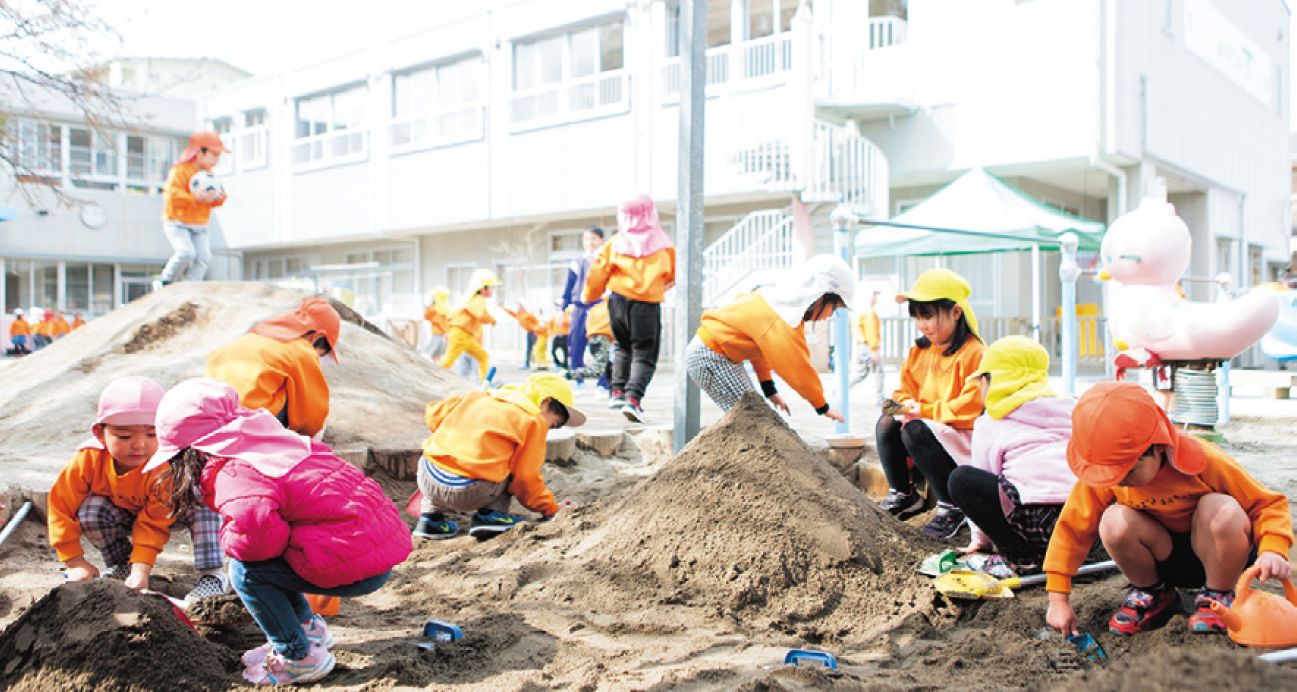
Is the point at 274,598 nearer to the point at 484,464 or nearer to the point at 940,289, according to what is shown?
the point at 484,464

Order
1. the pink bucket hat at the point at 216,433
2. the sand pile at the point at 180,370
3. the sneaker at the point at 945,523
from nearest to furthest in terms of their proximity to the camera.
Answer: the pink bucket hat at the point at 216,433
the sneaker at the point at 945,523
the sand pile at the point at 180,370

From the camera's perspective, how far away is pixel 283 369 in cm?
502

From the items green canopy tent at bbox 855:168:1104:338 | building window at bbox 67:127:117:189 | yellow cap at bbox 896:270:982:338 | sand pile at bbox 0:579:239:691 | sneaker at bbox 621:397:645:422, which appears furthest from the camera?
building window at bbox 67:127:117:189

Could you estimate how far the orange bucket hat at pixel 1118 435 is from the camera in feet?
9.45

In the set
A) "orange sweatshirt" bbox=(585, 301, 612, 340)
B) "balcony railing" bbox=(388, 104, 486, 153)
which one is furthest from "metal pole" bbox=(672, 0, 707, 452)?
"balcony railing" bbox=(388, 104, 486, 153)

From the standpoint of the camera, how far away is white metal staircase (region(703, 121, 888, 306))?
16.3 metres

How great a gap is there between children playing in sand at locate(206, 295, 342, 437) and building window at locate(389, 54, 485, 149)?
18199mm

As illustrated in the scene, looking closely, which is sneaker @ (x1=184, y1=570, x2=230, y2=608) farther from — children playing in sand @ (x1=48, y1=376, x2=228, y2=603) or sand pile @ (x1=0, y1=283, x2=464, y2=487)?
sand pile @ (x1=0, y1=283, x2=464, y2=487)

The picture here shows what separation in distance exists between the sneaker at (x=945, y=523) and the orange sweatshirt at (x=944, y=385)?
36cm

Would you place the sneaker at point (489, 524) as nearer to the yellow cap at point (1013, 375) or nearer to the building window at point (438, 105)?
the yellow cap at point (1013, 375)

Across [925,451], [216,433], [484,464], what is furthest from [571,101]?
[216,433]

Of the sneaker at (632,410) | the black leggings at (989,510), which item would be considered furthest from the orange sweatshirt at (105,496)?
the sneaker at (632,410)

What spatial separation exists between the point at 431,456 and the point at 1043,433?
108 inches

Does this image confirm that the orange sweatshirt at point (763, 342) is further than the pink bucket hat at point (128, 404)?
Yes
